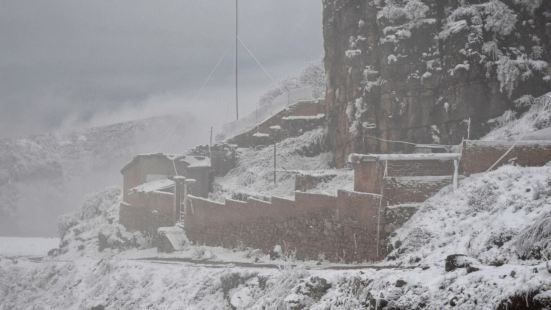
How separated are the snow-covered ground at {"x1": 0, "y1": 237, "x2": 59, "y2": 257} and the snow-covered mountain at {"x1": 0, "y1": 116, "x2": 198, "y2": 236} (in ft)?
89.5

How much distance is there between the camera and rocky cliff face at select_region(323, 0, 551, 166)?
1897 cm

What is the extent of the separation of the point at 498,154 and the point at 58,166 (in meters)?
68.9

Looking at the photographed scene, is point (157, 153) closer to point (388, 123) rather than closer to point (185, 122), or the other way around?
point (388, 123)

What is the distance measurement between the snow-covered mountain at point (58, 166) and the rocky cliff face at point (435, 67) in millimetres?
46512

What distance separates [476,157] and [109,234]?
1826cm

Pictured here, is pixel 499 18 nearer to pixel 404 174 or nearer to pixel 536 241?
pixel 404 174

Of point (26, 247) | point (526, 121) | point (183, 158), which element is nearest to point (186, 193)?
point (183, 158)

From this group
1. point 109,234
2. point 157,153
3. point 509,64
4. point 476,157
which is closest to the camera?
point 476,157

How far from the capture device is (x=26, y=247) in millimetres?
38406

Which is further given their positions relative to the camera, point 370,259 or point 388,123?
point 388,123

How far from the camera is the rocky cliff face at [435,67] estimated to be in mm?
18969

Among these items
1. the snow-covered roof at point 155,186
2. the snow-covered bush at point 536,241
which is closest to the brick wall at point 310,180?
the snow-covered roof at point 155,186

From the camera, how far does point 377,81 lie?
2162cm

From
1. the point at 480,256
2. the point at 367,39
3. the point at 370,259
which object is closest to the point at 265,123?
the point at 367,39
